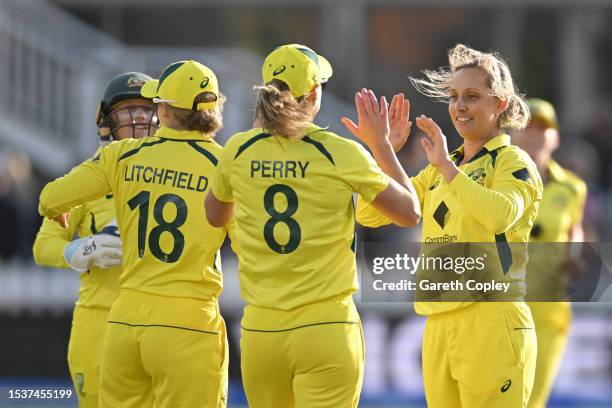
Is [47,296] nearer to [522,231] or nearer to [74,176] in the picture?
[74,176]

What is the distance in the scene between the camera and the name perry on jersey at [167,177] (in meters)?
5.66

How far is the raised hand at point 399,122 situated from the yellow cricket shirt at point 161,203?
2.71 ft

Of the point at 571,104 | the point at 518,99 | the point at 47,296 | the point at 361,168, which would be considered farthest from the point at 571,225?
the point at 571,104

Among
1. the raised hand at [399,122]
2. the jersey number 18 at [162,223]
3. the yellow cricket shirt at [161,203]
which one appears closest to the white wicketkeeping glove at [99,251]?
the yellow cricket shirt at [161,203]

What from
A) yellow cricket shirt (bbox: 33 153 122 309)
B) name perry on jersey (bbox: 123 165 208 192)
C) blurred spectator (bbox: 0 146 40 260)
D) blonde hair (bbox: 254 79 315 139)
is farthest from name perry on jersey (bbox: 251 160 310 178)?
blurred spectator (bbox: 0 146 40 260)

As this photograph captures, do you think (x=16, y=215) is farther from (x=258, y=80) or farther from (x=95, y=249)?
(x=95, y=249)

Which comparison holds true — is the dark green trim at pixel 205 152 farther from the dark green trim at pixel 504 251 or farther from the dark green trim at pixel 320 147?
the dark green trim at pixel 504 251

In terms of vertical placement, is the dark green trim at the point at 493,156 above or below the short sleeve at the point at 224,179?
above

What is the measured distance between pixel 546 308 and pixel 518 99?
241 cm

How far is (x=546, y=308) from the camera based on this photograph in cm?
789

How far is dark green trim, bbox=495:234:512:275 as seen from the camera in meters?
5.65

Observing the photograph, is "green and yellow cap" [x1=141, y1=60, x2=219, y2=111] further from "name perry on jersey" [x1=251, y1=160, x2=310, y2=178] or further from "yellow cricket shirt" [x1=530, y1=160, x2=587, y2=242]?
"yellow cricket shirt" [x1=530, y1=160, x2=587, y2=242]

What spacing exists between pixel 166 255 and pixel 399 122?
1252mm

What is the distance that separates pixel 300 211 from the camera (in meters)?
5.14
